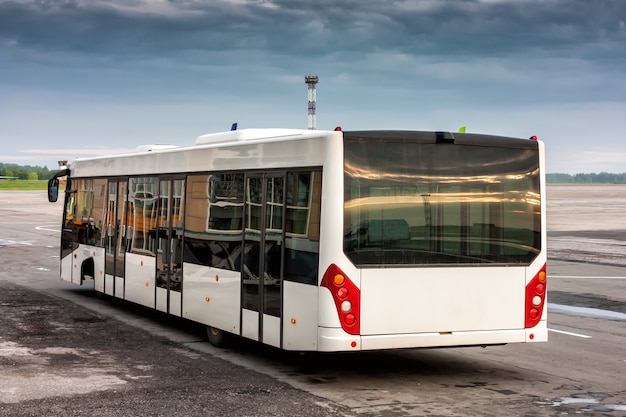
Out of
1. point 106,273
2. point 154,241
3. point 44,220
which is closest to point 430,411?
point 154,241

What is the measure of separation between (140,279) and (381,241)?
579 centimetres

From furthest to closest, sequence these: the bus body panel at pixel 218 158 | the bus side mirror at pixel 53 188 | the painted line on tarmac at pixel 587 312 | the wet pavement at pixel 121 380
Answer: the bus side mirror at pixel 53 188 < the painted line on tarmac at pixel 587 312 < the bus body panel at pixel 218 158 < the wet pavement at pixel 121 380

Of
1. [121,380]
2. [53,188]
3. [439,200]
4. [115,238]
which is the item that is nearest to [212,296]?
[121,380]

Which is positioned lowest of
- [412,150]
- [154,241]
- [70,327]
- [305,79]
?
[70,327]

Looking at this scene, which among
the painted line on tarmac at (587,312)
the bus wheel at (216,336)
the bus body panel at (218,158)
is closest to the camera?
the bus body panel at (218,158)

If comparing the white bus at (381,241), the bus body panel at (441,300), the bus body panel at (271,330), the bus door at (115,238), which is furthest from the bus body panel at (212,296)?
the bus door at (115,238)

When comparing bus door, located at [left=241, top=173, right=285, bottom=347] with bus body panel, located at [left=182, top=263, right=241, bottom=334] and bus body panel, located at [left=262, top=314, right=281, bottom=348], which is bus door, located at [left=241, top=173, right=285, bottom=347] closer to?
bus body panel, located at [left=262, top=314, right=281, bottom=348]

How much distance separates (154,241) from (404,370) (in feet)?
14.9

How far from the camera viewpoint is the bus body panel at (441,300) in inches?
369

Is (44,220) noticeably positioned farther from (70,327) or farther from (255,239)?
(255,239)

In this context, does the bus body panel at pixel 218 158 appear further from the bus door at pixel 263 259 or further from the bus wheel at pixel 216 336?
the bus wheel at pixel 216 336

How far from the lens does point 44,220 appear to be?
49.9 meters

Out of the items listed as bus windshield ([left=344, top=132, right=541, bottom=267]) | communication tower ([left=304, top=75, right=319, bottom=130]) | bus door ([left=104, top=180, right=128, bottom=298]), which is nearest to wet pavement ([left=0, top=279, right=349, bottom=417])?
bus door ([left=104, top=180, right=128, bottom=298])

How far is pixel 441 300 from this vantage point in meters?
9.66
